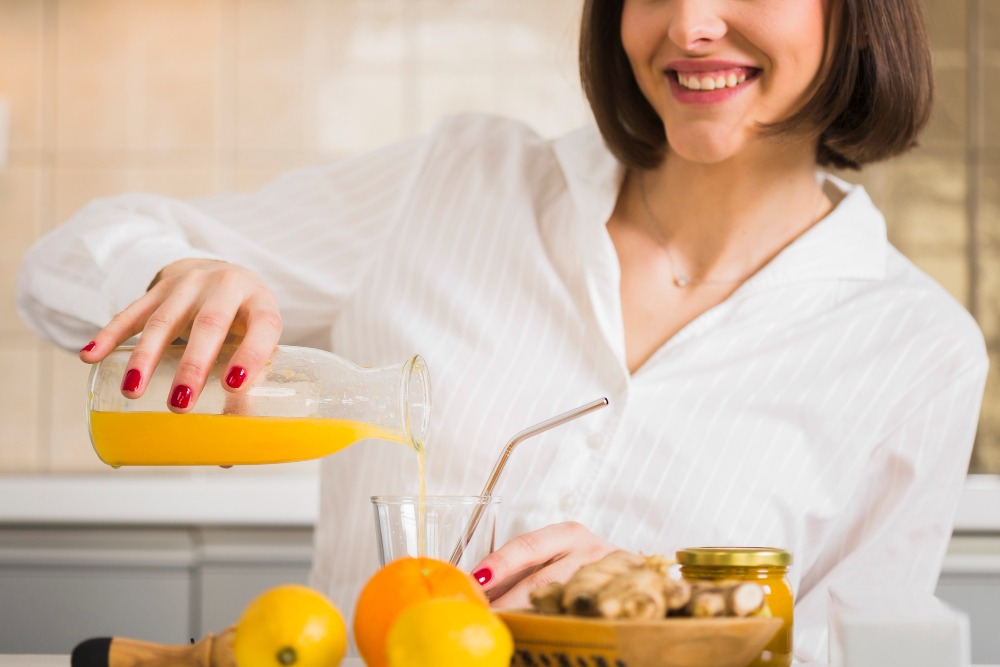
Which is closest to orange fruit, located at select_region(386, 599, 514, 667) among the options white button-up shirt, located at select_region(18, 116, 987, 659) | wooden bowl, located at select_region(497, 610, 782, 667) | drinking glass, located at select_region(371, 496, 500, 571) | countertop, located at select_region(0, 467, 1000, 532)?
wooden bowl, located at select_region(497, 610, 782, 667)

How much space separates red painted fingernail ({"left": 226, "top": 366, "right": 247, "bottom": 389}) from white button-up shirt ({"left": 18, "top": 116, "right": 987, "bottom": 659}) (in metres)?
0.35

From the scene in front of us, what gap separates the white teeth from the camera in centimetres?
112

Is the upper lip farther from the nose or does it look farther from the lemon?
the lemon

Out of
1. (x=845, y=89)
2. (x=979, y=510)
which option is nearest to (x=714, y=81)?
(x=845, y=89)

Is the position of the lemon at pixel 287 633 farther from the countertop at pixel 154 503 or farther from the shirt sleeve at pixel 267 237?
the countertop at pixel 154 503

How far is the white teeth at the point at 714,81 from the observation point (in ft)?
3.69

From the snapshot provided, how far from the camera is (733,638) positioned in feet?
1.92

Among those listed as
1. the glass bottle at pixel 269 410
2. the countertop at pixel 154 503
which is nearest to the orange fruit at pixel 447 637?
the glass bottle at pixel 269 410

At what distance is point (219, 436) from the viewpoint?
0.84 metres

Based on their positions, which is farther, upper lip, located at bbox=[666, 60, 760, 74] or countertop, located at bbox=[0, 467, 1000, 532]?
countertop, located at bbox=[0, 467, 1000, 532]

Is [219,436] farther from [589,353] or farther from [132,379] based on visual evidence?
[589,353]

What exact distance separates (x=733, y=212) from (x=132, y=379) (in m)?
0.74

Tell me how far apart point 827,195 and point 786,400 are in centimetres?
32

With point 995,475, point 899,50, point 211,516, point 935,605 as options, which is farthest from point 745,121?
point 995,475
